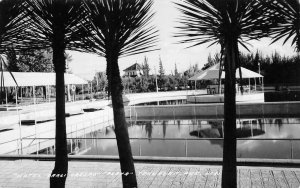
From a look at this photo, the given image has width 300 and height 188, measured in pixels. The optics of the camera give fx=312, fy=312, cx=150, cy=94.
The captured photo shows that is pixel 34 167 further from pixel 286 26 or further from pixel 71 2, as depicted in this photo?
pixel 286 26

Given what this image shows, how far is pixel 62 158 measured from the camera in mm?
4477

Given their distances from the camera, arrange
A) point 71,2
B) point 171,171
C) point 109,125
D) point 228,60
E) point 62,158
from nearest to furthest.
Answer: point 228,60
point 71,2
point 62,158
point 171,171
point 109,125

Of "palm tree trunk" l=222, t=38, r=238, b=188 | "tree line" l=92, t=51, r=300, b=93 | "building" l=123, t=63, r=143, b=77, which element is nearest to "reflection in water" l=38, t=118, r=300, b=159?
"palm tree trunk" l=222, t=38, r=238, b=188

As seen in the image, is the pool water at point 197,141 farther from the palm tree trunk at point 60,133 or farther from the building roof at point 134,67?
the building roof at point 134,67

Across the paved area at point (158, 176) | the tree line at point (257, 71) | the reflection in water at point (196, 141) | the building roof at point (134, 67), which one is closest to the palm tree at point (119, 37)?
the paved area at point (158, 176)

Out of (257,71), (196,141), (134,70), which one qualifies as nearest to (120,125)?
(196,141)

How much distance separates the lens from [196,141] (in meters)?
18.0

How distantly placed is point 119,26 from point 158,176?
5208 mm

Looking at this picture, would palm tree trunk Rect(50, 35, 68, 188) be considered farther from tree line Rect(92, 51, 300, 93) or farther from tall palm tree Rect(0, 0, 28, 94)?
tree line Rect(92, 51, 300, 93)

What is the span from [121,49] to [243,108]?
26.5 m

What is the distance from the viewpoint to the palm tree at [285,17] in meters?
3.28

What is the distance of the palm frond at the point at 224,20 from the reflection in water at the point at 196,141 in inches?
264

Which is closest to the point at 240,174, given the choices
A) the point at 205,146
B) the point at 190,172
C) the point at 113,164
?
the point at 190,172

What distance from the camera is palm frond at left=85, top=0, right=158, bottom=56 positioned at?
3.51 m
